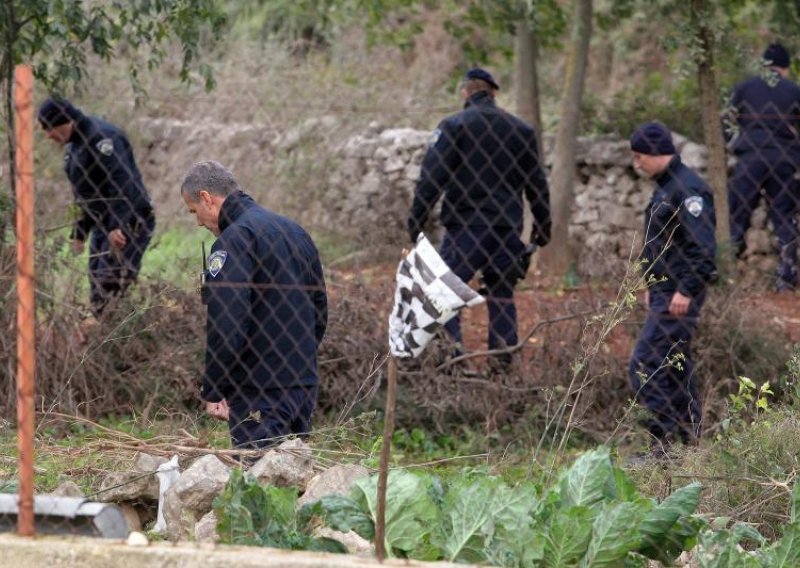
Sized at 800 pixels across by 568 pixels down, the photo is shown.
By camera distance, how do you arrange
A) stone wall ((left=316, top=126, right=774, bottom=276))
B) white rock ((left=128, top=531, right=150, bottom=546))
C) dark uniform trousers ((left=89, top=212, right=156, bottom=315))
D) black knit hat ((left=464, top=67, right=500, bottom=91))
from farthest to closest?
stone wall ((left=316, top=126, right=774, bottom=276)) < black knit hat ((left=464, top=67, right=500, bottom=91)) < dark uniform trousers ((left=89, top=212, right=156, bottom=315)) < white rock ((left=128, top=531, right=150, bottom=546))

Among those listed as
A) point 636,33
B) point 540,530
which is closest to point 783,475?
point 540,530

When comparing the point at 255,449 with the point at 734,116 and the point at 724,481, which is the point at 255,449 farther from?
the point at 734,116

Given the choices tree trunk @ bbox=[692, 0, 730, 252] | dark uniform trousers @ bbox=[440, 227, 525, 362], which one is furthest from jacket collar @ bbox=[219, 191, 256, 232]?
tree trunk @ bbox=[692, 0, 730, 252]

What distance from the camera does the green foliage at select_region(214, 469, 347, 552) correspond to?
14.8ft

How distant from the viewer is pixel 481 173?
28.2ft

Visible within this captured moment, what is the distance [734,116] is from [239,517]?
6740 mm

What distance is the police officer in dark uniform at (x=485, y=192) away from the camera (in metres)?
8.52

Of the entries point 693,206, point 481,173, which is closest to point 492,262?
point 481,173

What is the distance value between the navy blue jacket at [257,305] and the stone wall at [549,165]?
4.90m

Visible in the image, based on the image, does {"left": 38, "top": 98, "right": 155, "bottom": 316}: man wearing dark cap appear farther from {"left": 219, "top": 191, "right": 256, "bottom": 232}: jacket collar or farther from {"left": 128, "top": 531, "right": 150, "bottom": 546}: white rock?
{"left": 128, "top": 531, "right": 150, "bottom": 546}: white rock

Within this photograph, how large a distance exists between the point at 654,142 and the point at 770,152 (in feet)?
11.9

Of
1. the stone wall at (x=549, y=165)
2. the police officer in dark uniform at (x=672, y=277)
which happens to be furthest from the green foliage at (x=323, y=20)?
the police officer in dark uniform at (x=672, y=277)

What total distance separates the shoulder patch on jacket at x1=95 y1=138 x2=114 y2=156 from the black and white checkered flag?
3.94 meters

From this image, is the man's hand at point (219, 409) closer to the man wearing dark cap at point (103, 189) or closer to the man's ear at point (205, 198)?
the man's ear at point (205, 198)
